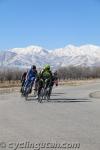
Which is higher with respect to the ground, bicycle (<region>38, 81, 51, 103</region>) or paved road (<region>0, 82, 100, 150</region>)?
bicycle (<region>38, 81, 51, 103</region>)

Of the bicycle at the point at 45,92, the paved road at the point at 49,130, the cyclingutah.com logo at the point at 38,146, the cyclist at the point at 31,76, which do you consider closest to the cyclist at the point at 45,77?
the bicycle at the point at 45,92

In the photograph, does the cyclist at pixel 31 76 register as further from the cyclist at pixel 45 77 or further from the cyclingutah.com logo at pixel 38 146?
the cyclingutah.com logo at pixel 38 146

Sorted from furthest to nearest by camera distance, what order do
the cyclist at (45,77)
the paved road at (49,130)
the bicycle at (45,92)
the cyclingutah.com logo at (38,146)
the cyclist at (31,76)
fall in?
the cyclist at (31,76)
the bicycle at (45,92)
the cyclist at (45,77)
the paved road at (49,130)
the cyclingutah.com logo at (38,146)

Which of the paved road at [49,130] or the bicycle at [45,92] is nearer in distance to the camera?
the paved road at [49,130]

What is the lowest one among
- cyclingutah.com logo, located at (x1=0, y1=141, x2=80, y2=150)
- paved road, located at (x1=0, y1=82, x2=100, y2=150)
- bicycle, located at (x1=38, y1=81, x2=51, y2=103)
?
cyclingutah.com logo, located at (x1=0, y1=141, x2=80, y2=150)

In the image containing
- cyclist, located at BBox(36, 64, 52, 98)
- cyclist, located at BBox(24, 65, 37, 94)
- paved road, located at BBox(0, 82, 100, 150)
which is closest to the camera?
paved road, located at BBox(0, 82, 100, 150)

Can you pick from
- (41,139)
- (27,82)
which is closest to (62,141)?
(41,139)

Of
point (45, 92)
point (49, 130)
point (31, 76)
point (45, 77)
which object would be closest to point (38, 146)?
point (49, 130)

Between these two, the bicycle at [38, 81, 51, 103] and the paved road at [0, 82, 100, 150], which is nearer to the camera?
the paved road at [0, 82, 100, 150]

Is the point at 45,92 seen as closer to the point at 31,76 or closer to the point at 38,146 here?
the point at 31,76

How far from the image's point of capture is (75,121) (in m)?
15.2

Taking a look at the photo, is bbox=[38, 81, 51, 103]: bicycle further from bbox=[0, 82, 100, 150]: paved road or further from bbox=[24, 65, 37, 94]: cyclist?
bbox=[0, 82, 100, 150]: paved road

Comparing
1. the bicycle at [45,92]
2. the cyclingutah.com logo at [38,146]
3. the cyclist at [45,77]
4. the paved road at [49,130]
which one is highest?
the cyclist at [45,77]

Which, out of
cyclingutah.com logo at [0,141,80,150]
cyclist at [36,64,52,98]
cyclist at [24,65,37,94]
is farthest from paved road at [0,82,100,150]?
cyclist at [24,65,37,94]
